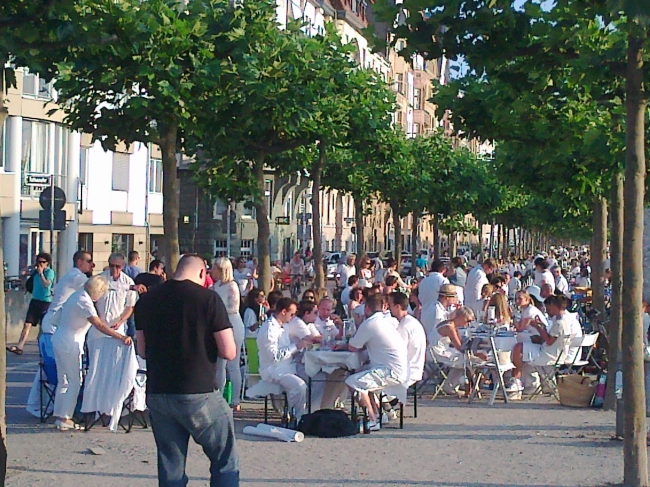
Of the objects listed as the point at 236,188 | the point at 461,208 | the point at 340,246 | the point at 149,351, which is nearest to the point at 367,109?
the point at 236,188

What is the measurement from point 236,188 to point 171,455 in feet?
53.9

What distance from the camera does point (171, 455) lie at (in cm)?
740

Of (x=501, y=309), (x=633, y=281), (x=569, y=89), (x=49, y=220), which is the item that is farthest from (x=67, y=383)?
(x=49, y=220)

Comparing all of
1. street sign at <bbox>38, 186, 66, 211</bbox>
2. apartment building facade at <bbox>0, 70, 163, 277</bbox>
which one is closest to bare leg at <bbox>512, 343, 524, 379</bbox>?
street sign at <bbox>38, 186, 66, 211</bbox>

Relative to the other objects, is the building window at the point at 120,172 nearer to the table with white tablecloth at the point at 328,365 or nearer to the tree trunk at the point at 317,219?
Answer: the tree trunk at the point at 317,219

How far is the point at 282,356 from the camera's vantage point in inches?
507

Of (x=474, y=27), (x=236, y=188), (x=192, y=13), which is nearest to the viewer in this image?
(x=474, y=27)

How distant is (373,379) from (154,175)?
125ft

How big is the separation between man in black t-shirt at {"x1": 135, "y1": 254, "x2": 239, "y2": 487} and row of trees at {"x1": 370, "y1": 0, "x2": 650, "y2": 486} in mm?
3055

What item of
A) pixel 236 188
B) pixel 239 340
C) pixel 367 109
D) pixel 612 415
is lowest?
pixel 612 415

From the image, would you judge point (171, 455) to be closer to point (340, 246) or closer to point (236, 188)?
point (236, 188)

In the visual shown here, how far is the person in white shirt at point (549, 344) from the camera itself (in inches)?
617

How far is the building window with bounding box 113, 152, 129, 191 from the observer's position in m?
45.1

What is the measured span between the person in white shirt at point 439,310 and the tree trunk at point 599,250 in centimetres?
379
